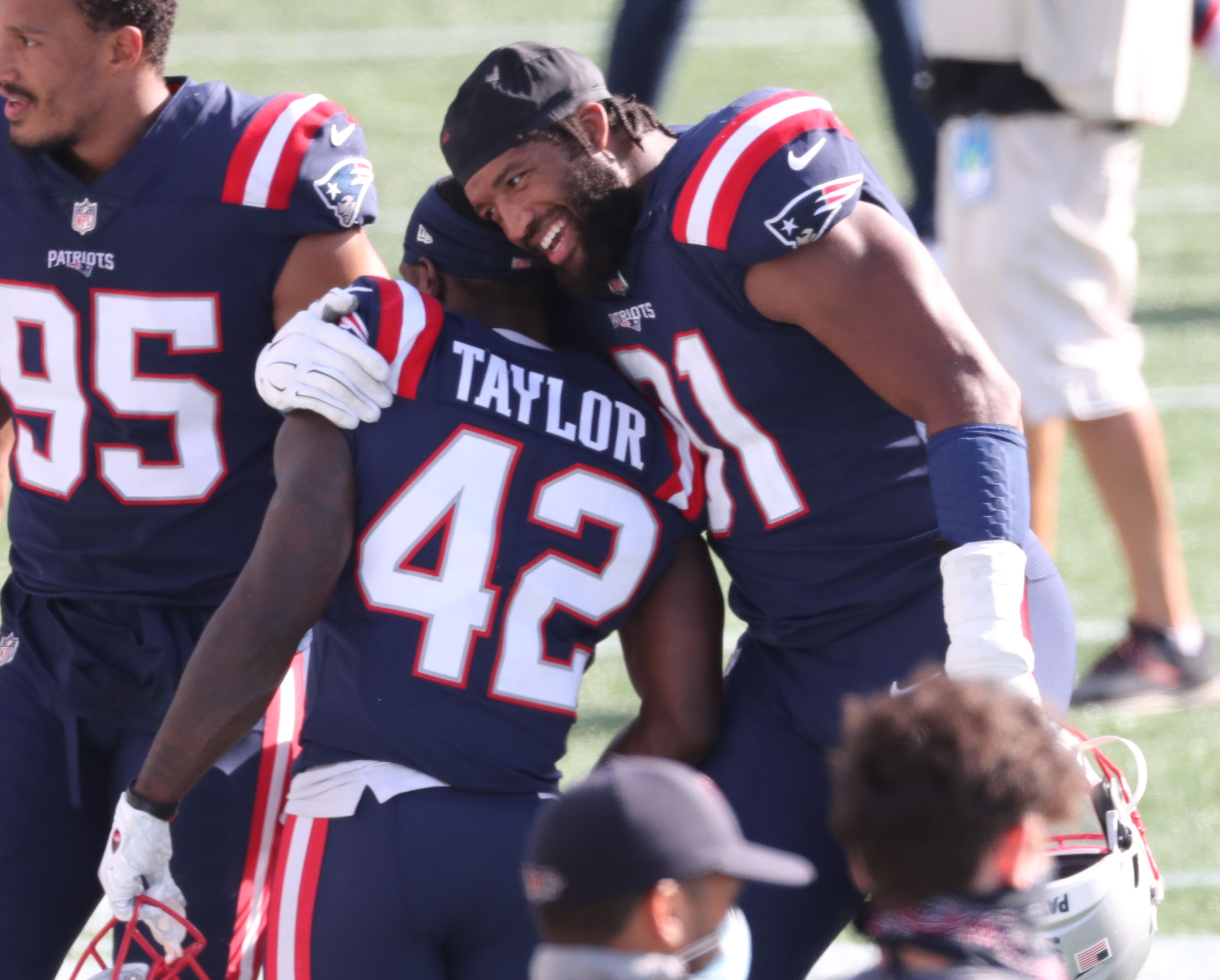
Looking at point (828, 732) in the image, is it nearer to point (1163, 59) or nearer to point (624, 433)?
point (624, 433)

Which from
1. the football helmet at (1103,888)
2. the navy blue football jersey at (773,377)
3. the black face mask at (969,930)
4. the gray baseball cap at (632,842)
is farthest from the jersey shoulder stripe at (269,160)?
the black face mask at (969,930)

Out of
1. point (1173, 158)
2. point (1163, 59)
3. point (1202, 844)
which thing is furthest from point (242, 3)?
point (1202, 844)

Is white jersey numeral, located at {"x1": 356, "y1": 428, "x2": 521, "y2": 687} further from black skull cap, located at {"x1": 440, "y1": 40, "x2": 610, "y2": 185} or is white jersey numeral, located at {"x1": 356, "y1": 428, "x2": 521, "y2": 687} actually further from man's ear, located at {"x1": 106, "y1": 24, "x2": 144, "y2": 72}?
man's ear, located at {"x1": 106, "y1": 24, "x2": 144, "y2": 72}

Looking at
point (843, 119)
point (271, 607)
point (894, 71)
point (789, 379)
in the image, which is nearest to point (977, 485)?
point (789, 379)

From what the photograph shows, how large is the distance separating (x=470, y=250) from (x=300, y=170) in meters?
0.32

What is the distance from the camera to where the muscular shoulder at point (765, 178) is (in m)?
2.30

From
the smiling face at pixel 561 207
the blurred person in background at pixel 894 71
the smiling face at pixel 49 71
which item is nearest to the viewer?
the smiling face at pixel 561 207

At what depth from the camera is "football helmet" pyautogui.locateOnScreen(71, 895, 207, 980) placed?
7.55 feet

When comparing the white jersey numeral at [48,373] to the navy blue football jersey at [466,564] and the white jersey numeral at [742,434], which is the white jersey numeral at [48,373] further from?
the white jersey numeral at [742,434]

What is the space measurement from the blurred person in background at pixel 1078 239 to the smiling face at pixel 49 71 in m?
2.19

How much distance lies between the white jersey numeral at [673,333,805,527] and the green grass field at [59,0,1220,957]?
1.42m

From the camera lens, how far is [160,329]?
263cm

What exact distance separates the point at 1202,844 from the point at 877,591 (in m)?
1.43

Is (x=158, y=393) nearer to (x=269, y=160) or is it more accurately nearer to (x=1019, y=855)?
(x=269, y=160)
